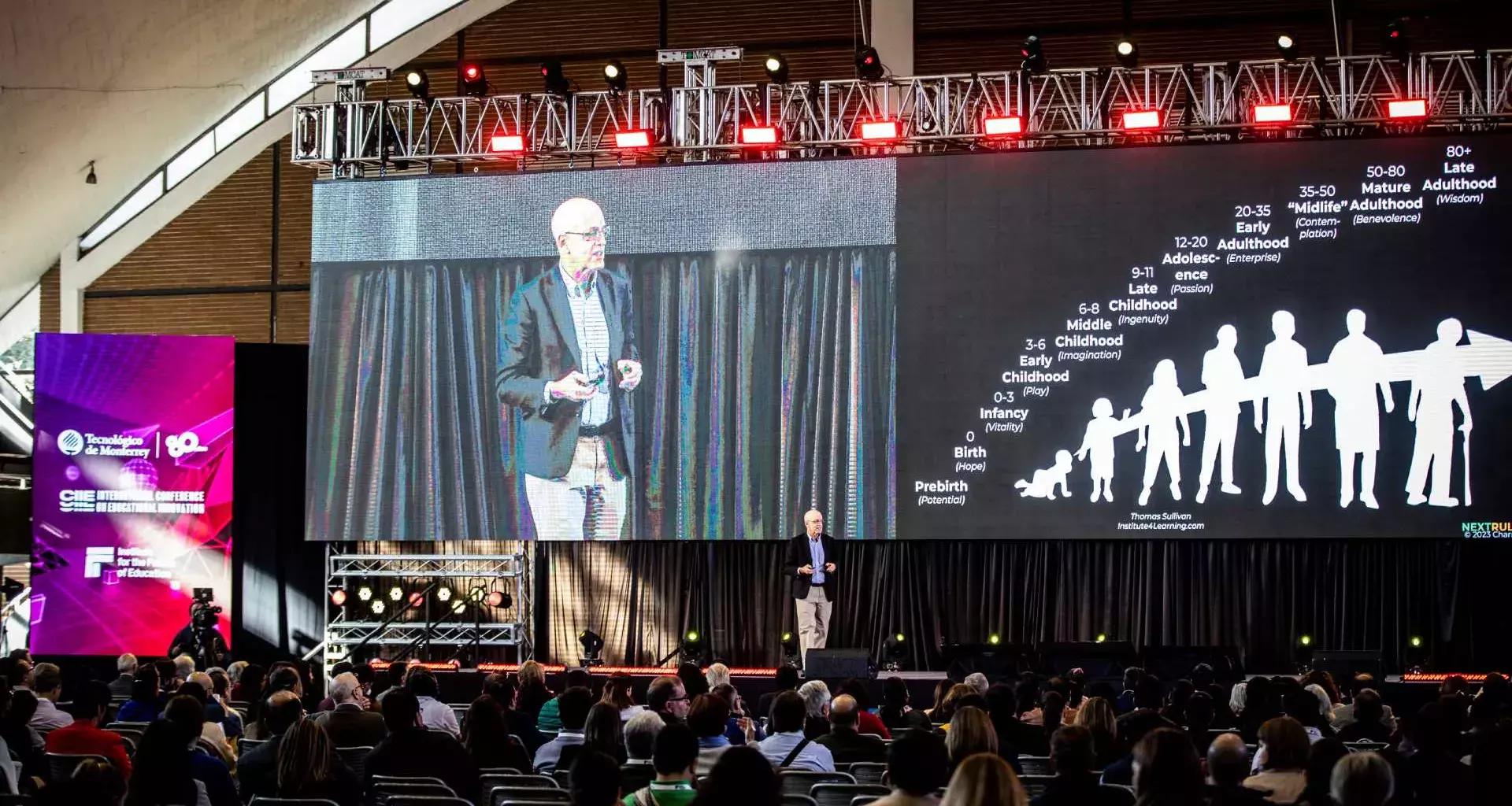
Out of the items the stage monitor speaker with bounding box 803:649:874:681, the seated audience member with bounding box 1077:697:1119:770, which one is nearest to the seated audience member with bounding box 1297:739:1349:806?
the seated audience member with bounding box 1077:697:1119:770

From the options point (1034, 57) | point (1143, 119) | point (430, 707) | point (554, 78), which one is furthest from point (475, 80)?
point (430, 707)

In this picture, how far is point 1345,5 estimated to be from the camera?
15352mm

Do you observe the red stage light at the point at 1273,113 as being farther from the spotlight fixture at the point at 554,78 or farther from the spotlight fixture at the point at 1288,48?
the spotlight fixture at the point at 554,78

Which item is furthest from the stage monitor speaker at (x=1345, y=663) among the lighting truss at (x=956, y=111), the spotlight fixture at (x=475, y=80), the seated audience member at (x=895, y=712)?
the spotlight fixture at (x=475, y=80)

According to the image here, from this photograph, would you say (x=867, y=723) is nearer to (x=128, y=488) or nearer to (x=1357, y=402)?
(x=1357, y=402)

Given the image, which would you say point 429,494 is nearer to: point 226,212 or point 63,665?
point 63,665

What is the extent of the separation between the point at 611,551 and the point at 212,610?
3.89 meters

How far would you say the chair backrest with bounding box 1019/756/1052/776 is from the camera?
7.11m

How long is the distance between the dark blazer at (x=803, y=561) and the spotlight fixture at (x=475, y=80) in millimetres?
5030

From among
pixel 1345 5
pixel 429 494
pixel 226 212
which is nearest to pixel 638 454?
pixel 429 494

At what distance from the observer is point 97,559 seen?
1502 centimetres

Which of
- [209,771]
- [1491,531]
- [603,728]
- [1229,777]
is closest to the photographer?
[1229,777]

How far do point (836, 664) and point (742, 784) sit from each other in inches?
315

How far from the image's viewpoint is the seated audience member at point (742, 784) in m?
3.99
